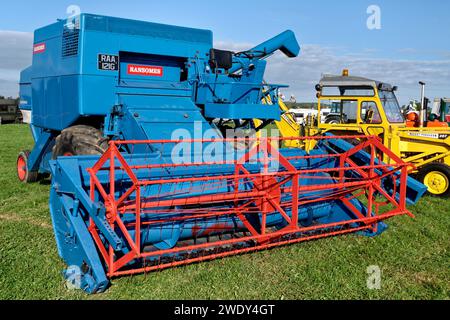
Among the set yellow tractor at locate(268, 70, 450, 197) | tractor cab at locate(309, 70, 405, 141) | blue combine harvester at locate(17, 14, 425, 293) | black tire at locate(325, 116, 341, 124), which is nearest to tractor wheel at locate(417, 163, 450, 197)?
yellow tractor at locate(268, 70, 450, 197)

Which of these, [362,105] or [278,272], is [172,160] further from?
[362,105]

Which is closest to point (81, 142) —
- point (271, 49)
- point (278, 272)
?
point (278, 272)

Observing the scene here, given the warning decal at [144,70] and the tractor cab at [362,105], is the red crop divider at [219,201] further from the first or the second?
the tractor cab at [362,105]

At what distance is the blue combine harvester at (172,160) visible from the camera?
424 centimetres

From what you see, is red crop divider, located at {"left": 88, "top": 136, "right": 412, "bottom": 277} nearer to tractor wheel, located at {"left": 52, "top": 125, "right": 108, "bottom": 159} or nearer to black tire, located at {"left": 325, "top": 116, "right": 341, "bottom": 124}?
tractor wheel, located at {"left": 52, "top": 125, "right": 108, "bottom": 159}

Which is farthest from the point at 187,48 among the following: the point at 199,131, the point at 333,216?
the point at 333,216

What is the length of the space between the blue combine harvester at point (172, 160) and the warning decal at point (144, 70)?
1 cm

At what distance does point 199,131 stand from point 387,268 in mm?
2509

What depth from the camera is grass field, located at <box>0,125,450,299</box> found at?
403 centimetres

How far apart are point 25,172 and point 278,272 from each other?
5706mm

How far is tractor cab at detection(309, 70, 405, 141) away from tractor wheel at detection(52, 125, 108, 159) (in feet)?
17.9
